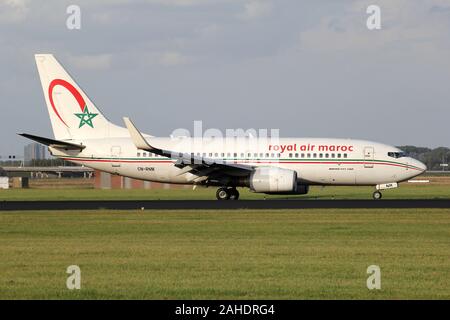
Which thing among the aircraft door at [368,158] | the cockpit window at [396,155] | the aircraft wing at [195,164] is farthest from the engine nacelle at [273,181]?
the cockpit window at [396,155]

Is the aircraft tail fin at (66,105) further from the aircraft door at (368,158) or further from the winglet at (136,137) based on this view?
the aircraft door at (368,158)

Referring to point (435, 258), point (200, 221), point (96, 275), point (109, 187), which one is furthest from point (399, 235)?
point (109, 187)

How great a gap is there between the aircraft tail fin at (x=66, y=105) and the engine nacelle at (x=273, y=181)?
998 cm

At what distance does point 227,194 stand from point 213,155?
231cm

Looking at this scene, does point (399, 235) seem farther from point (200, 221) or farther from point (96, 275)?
point (96, 275)

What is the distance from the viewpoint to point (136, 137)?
43.2 m

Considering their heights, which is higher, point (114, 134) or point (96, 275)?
point (114, 134)

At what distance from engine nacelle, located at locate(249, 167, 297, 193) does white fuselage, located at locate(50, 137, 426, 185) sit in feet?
7.04

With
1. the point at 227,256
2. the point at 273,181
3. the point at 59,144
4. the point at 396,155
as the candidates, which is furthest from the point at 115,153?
the point at 227,256

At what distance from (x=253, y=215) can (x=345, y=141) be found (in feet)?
52.9

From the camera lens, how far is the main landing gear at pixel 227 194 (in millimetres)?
46534

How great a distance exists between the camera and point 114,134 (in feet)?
162
